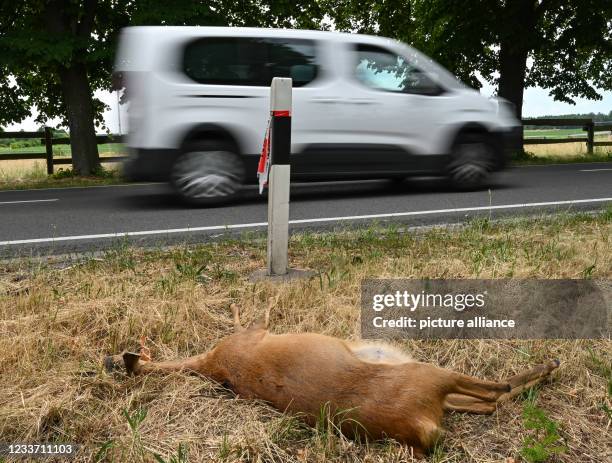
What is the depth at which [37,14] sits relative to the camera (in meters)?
13.7

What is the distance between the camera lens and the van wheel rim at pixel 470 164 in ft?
28.0

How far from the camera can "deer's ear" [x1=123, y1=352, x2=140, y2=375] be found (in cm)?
246

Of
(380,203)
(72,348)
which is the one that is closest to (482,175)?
(380,203)

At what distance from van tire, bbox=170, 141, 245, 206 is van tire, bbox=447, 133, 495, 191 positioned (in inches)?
120

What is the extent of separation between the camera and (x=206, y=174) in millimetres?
7375

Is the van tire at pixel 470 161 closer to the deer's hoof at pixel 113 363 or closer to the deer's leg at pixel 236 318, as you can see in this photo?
the deer's leg at pixel 236 318

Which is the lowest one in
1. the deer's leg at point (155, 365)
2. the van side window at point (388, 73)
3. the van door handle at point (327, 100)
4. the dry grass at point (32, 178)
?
the deer's leg at point (155, 365)

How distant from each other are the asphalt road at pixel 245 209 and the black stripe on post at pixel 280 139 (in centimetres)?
155

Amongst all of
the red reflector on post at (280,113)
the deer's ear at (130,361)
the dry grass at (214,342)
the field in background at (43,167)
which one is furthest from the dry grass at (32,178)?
the deer's ear at (130,361)

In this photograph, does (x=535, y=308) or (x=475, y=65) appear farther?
(x=475, y=65)

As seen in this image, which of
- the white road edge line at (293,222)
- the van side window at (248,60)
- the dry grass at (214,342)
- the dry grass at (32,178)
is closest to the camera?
the dry grass at (214,342)

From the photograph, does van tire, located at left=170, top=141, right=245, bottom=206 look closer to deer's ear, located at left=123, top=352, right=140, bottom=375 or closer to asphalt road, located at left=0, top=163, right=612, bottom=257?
asphalt road, located at left=0, top=163, right=612, bottom=257

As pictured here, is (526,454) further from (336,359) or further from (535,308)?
(535,308)

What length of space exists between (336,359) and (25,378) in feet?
4.33
